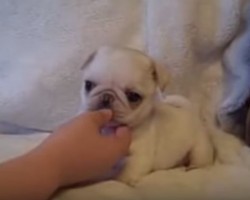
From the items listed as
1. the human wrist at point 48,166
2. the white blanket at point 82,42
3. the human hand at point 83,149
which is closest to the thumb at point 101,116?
the human hand at point 83,149

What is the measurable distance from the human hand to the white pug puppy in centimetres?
5

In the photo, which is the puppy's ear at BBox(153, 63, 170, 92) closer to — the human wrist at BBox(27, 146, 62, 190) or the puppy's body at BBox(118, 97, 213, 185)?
the puppy's body at BBox(118, 97, 213, 185)

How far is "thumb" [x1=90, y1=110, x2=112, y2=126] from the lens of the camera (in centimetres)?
97

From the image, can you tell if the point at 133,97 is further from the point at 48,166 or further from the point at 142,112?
the point at 48,166

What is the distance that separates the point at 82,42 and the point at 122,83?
0.24 metres

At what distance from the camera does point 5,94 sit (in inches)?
48.4

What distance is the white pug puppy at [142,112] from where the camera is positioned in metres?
1.02

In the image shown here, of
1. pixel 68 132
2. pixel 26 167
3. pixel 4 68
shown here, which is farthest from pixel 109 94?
pixel 4 68

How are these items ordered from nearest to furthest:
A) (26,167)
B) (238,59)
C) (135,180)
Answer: (26,167)
(135,180)
(238,59)

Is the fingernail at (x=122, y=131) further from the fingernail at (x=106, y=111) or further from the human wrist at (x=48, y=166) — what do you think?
the human wrist at (x=48, y=166)

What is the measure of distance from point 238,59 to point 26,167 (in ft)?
1.74

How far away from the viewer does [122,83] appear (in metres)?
1.02

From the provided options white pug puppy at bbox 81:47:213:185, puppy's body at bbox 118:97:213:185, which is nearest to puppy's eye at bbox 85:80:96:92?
white pug puppy at bbox 81:47:213:185

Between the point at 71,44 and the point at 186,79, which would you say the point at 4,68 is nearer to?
the point at 71,44
